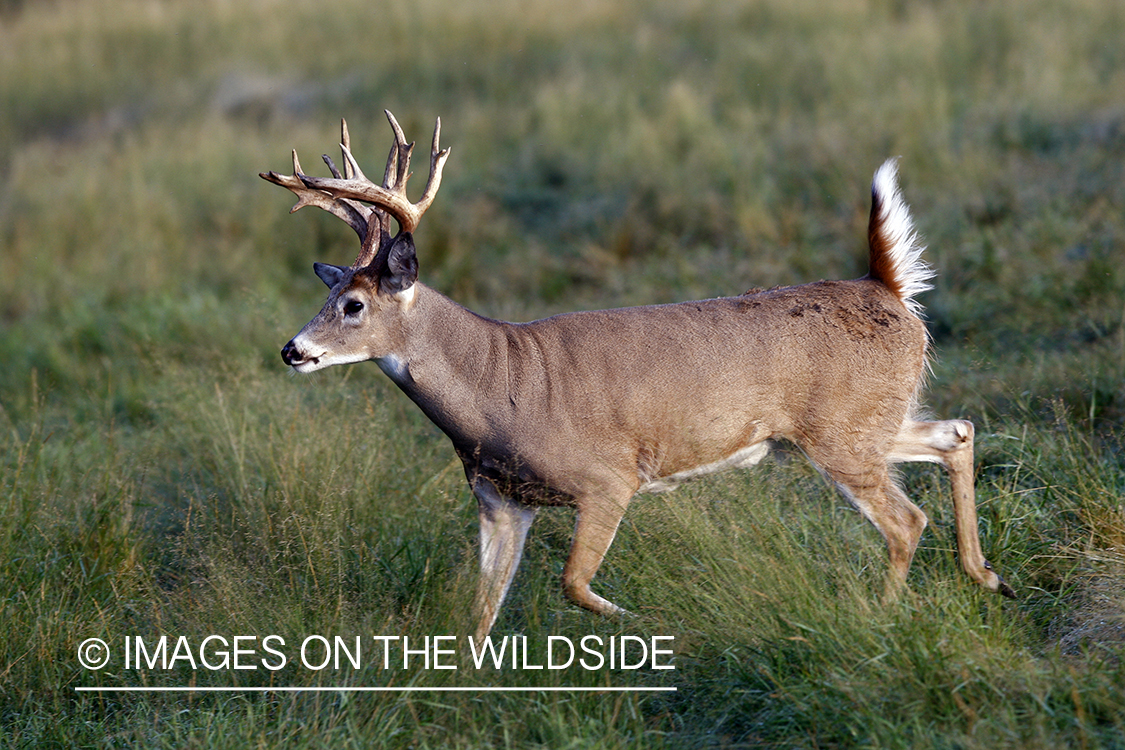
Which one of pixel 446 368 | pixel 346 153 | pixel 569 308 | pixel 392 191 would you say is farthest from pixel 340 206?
Answer: pixel 569 308

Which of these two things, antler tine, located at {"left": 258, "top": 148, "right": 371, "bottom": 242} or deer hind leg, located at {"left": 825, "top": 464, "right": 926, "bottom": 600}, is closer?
deer hind leg, located at {"left": 825, "top": 464, "right": 926, "bottom": 600}

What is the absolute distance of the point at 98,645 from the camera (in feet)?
13.9

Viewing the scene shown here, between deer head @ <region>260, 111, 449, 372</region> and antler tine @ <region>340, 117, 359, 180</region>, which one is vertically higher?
antler tine @ <region>340, 117, 359, 180</region>

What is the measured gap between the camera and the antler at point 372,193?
427cm

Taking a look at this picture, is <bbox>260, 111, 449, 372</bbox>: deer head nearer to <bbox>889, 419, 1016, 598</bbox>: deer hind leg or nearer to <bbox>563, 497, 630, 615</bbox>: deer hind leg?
<bbox>563, 497, 630, 615</bbox>: deer hind leg

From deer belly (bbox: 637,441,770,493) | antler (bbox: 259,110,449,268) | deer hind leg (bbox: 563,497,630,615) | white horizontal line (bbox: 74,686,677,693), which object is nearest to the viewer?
white horizontal line (bbox: 74,686,677,693)

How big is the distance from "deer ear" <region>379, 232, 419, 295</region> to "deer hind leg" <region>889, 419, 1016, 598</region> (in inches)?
76.5

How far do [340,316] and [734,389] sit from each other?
145 cm

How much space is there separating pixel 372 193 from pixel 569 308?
433 centimetres

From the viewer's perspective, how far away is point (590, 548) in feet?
13.7

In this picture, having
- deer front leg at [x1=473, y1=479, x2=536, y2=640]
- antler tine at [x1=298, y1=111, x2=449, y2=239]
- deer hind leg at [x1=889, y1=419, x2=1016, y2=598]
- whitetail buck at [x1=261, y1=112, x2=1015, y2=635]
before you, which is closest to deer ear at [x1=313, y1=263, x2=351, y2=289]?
whitetail buck at [x1=261, y1=112, x2=1015, y2=635]

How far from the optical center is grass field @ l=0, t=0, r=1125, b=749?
12.0 ft

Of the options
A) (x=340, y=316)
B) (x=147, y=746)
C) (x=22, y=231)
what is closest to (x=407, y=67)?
(x=22, y=231)

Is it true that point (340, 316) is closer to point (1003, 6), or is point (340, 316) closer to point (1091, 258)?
point (1091, 258)
